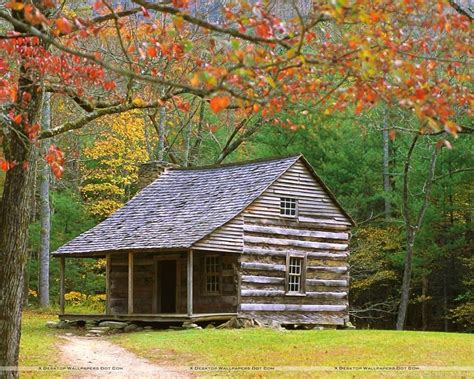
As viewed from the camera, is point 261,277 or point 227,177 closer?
point 261,277

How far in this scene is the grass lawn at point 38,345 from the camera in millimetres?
16677

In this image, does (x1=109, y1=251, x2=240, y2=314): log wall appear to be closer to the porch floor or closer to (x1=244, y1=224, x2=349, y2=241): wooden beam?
the porch floor

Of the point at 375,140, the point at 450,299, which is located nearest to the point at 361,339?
the point at 450,299

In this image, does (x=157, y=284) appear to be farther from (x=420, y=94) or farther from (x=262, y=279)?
(x=420, y=94)

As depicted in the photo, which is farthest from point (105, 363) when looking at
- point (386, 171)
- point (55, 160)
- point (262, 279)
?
point (386, 171)

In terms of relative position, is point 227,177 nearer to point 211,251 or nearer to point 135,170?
point 211,251

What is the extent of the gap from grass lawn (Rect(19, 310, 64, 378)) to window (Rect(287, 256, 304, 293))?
788cm

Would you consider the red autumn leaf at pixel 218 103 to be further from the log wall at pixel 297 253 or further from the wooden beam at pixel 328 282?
the wooden beam at pixel 328 282

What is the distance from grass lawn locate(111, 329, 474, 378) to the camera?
1633 centimetres

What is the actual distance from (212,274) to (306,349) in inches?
315

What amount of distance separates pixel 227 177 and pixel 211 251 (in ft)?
12.1

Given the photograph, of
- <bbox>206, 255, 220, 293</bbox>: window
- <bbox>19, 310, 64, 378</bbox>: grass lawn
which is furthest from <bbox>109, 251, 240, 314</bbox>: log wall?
<bbox>19, 310, 64, 378</bbox>: grass lawn

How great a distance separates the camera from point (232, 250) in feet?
82.3

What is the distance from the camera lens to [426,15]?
9.81 m
